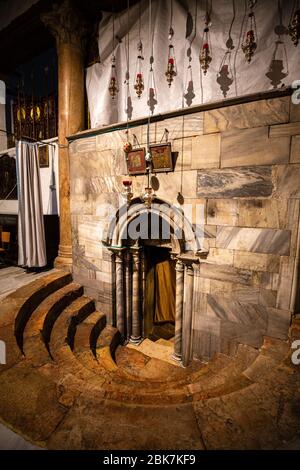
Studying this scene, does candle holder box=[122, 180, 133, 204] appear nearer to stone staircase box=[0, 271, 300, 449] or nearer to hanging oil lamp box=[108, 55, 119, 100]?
hanging oil lamp box=[108, 55, 119, 100]

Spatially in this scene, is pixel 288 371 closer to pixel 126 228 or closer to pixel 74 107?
pixel 126 228

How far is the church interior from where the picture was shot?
6.59 feet

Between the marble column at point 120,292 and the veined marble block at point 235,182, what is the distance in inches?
88.3

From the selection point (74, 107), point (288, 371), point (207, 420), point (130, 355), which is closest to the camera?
point (207, 420)

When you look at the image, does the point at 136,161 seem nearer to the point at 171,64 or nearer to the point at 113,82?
the point at 171,64

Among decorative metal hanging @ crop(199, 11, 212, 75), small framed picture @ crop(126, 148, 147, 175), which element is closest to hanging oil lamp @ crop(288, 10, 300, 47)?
decorative metal hanging @ crop(199, 11, 212, 75)

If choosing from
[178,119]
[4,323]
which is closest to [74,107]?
[178,119]

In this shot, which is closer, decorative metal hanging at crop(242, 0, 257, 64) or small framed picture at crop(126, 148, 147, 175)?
decorative metal hanging at crop(242, 0, 257, 64)

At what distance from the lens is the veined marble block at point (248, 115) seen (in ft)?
9.27

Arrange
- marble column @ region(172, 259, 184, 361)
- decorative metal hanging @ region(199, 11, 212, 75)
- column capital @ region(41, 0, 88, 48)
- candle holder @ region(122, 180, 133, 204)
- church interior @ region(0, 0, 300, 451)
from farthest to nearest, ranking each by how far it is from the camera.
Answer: column capital @ region(41, 0, 88, 48), candle holder @ region(122, 180, 133, 204), marble column @ region(172, 259, 184, 361), decorative metal hanging @ region(199, 11, 212, 75), church interior @ region(0, 0, 300, 451)

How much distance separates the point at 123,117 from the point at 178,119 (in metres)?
1.56

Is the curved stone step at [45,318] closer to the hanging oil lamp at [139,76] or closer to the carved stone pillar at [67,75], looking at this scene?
the carved stone pillar at [67,75]

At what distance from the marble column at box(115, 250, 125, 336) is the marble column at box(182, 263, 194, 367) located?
5.04ft

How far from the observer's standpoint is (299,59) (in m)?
2.95
